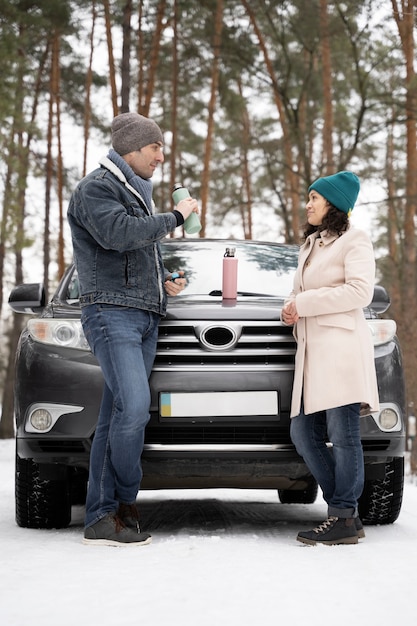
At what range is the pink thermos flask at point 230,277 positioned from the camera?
17.7ft

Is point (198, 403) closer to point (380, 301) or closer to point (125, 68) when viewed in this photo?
point (380, 301)

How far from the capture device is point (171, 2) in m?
23.0

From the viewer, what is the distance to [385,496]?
5.61 m

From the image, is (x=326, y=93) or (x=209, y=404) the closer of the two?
(x=209, y=404)

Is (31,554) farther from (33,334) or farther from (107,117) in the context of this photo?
(107,117)

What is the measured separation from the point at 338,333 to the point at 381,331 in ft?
1.59

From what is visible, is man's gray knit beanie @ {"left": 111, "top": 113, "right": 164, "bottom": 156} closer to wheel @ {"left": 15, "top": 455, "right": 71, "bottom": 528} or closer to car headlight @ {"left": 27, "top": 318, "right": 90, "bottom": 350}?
car headlight @ {"left": 27, "top": 318, "right": 90, "bottom": 350}

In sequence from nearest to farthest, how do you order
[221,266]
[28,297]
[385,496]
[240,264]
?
[385,496], [28,297], [221,266], [240,264]

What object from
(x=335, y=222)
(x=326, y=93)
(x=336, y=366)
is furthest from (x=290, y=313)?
(x=326, y=93)

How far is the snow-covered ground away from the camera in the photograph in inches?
131

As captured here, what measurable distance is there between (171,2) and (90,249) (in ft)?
62.9

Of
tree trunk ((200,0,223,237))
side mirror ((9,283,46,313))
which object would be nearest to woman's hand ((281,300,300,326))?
side mirror ((9,283,46,313))

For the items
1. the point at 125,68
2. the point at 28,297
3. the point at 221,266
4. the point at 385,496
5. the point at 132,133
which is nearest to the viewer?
the point at 132,133

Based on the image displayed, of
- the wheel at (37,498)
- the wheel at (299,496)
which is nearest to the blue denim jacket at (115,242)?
the wheel at (37,498)
